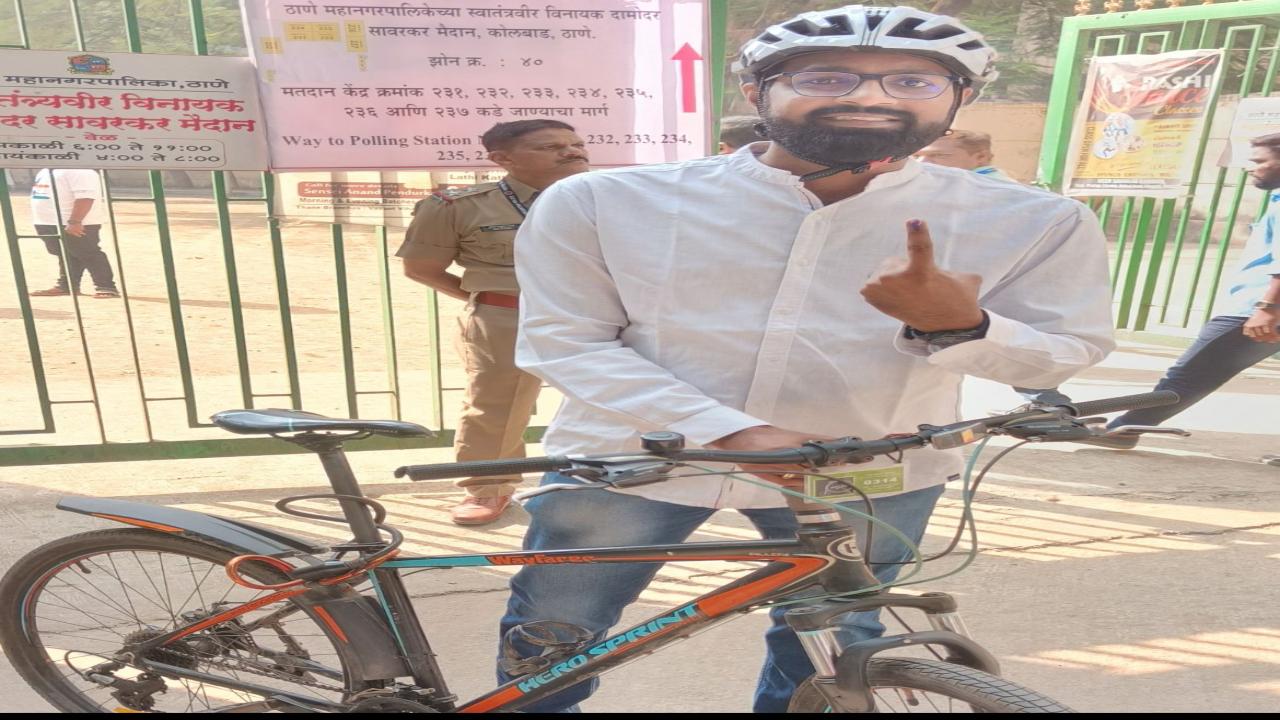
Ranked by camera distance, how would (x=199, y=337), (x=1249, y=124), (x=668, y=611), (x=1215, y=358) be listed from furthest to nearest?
1. (x=199, y=337)
2. (x=1249, y=124)
3. (x=1215, y=358)
4. (x=668, y=611)

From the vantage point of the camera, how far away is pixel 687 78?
4.05 metres

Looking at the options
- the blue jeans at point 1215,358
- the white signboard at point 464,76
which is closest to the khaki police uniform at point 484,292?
the white signboard at point 464,76

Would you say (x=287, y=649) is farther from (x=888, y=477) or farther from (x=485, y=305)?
(x=485, y=305)

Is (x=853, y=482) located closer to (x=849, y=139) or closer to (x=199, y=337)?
(x=849, y=139)

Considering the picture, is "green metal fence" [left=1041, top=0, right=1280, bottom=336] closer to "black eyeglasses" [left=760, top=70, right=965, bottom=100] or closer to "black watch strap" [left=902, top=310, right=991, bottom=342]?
"black eyeglasses" [left=760, top=70, right=965, bottom=100]

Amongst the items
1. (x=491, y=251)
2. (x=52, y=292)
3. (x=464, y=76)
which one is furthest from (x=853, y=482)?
(x=52, y=292)

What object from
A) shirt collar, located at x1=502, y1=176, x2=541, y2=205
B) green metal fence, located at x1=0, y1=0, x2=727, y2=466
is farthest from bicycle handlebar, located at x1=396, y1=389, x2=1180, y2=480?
green metal fence, located at x1=0, y1=0, x2=727, y2=466

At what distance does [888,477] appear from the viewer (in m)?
1.60

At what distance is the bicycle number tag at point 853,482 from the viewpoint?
1533 mm

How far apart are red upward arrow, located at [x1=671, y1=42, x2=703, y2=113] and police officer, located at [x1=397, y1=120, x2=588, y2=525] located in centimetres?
51

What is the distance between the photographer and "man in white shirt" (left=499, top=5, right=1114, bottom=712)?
1723 mm

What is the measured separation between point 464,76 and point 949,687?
117 inches

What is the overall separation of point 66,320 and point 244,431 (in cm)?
785

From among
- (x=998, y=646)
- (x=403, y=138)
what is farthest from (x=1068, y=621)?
(x=403, y=138)
